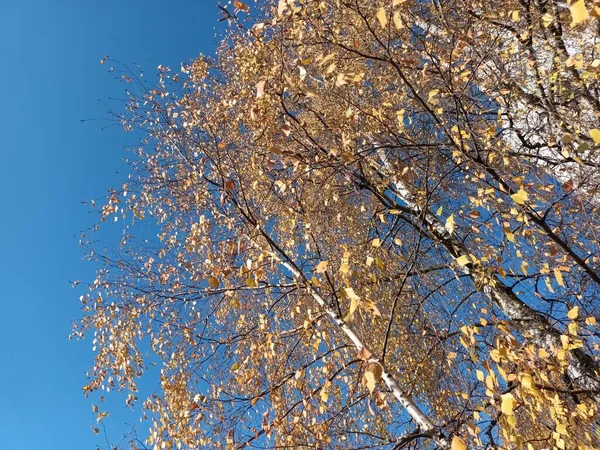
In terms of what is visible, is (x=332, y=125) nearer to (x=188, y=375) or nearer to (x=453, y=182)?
(x=453, y=182)

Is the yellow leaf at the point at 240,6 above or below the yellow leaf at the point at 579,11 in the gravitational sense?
above

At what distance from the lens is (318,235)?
4.05 meters

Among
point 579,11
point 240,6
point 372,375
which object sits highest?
point 240,6

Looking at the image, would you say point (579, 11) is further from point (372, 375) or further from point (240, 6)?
point (240, 6)

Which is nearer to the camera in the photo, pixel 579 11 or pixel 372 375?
pixel 579 11

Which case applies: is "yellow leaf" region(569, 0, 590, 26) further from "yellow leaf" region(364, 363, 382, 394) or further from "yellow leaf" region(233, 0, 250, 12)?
"yellow leaf" region(233, 0, 250, 12)

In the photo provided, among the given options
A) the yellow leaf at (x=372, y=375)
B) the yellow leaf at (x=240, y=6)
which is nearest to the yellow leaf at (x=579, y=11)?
the yellow leaf at (x=372, y=375)

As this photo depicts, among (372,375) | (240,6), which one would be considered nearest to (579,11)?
(372,375)

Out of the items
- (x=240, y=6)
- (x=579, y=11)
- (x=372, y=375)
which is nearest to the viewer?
(x=579, y=11)

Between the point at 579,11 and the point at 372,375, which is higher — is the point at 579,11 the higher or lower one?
the higher one

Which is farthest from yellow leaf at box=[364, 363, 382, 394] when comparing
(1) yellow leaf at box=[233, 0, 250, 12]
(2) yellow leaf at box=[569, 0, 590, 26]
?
(1) yellow leaf at box=[233, 0, 250, 12]

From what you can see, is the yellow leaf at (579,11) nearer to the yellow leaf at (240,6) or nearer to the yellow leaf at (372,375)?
the yellow leaf at (372,375)

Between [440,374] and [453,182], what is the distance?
1925mm

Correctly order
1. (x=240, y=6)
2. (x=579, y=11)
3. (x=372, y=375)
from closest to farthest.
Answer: (x=579, y=11) → (x=372, y=375) → (x=240, y=6)
